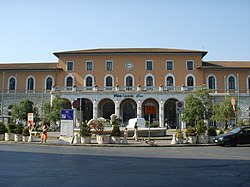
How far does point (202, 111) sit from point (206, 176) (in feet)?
105

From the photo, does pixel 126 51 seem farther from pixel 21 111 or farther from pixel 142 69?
pixel 21 111

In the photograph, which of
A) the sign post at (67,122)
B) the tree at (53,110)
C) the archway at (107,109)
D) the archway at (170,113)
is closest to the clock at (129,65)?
the archway at (107,109)

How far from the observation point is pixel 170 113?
49.4m

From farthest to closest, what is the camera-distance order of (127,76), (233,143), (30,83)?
1. (30,83)
2. (127,76)
3. (233,143)

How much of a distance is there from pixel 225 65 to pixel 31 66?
33019 millimetres

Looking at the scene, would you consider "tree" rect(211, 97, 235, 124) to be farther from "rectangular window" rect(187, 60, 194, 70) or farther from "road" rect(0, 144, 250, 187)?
"road" rect(0, 144, 250, 187)

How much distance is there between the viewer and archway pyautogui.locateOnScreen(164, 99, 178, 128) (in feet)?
159

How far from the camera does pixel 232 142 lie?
20.1m

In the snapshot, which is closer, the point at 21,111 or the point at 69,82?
the point at 21,111

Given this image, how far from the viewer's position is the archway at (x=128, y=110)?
49.0 m

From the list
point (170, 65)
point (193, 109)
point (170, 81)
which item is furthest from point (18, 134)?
point (170, 65)

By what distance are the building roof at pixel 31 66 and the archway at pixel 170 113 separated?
19.4 m

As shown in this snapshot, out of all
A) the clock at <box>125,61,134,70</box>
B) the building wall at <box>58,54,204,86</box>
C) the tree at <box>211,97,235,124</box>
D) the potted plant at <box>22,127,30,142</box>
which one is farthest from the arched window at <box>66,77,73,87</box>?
the potted plant at <box>22,127,30,142</box>

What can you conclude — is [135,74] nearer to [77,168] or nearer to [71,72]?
[71,72]
